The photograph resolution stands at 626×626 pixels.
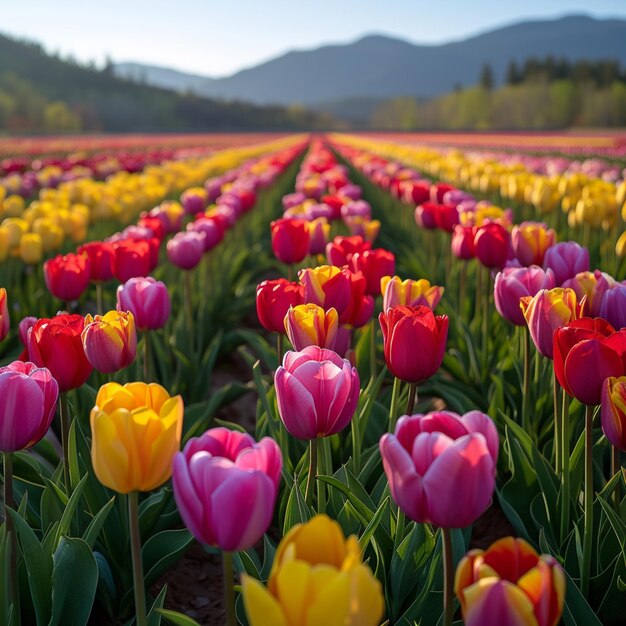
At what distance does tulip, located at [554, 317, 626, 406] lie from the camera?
4.93 feet

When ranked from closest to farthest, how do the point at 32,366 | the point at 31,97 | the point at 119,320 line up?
the point at 32,366
the point at 119,320
the point at 31,97

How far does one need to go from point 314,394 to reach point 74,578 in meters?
0.70

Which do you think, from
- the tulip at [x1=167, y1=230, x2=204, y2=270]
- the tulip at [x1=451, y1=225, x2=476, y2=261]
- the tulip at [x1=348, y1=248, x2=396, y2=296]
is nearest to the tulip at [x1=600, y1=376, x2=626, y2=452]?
the tulip at [x1=348, y1=248, x2=396, y2=296]

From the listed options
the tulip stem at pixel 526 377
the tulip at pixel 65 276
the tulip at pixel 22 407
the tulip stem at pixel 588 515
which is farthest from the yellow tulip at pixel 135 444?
the tulip at pixel 65 276

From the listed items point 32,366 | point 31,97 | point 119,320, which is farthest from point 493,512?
point 31,97

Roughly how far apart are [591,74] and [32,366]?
98.3 meters

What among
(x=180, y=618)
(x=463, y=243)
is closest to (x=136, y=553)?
(x=180, y=618)

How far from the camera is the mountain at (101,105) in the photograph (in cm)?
6412

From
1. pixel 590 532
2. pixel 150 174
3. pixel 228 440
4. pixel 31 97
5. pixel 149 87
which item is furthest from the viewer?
pixel 149 87

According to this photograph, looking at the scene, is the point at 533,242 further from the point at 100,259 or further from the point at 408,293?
the point at 100,259

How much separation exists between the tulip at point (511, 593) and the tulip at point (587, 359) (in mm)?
629

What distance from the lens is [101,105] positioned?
265 feet

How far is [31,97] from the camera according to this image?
214 ft

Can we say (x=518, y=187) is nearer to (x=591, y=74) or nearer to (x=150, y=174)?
(x=150, y=174)
